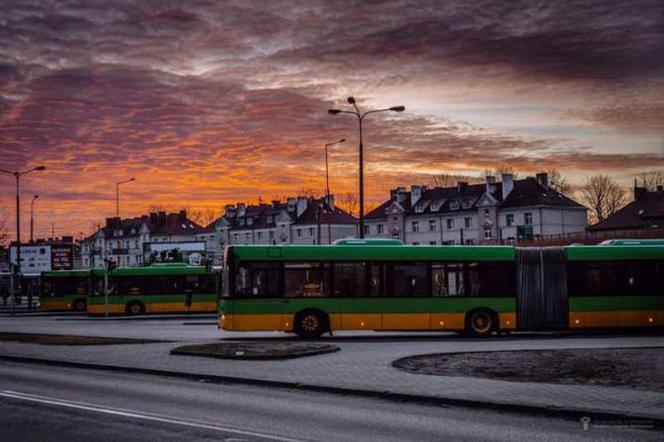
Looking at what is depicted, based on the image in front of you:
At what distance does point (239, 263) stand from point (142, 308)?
2146 cm

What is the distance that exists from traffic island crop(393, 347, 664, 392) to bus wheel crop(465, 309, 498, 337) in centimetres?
644

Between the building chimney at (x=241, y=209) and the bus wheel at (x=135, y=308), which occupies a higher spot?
the building chimney at (x=241, y=209)

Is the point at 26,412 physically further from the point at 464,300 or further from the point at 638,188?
the point at 638,188

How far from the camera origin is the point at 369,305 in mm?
26000

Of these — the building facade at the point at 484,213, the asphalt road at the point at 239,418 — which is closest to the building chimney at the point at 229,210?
the building facade at the point at 484,213

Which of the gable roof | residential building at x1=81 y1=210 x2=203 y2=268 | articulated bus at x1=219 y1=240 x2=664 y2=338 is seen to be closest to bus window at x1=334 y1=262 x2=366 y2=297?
articulated bus at x1=219 y1=240 x2=664 y2=338

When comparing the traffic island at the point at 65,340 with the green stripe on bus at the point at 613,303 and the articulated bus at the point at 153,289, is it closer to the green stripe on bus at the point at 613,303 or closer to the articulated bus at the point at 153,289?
the green stripe on bus at the point at 613,303

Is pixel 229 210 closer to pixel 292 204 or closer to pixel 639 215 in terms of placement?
pixel 292 204

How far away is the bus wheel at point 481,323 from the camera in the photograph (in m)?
26.2

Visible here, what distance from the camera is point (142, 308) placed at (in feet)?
150

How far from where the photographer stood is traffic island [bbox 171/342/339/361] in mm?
18844

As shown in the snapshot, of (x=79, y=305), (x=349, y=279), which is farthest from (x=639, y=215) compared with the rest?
(x=349, y=279)

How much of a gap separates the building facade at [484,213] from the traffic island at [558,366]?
74.1 metres

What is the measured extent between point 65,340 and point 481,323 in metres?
12.8
